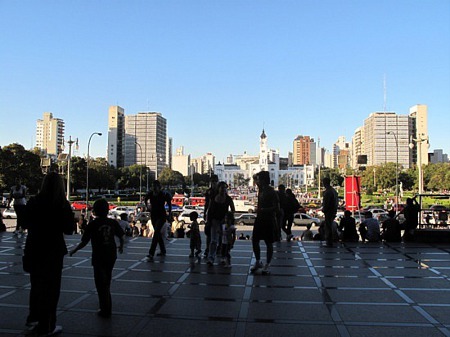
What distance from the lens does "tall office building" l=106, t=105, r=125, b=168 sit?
626ft

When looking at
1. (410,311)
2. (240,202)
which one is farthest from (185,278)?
(240,202)

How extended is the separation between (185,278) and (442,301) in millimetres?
4344

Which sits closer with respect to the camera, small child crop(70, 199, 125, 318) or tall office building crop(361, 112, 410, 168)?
small child crop(70, 199, 125, 318)

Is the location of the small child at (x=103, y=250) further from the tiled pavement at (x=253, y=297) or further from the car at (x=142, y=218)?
the car at (x=142, y=218)

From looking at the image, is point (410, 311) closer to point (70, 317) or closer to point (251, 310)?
point (251, 310)

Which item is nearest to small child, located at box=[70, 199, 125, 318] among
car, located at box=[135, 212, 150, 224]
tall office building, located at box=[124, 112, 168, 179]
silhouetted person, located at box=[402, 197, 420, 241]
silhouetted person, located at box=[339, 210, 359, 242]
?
silhouetted person, located at box=[339, 210, 359, 242]

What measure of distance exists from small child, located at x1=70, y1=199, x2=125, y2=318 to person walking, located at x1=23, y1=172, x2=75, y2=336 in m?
0.71

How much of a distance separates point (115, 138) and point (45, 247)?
194482mm

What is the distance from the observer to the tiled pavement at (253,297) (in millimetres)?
5227

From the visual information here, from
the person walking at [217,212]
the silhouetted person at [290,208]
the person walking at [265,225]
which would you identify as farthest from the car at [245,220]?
the person walking at [265,225]

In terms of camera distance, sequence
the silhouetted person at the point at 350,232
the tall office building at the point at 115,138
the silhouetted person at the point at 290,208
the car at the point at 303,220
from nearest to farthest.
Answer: the silhouetted person at the point at 350,232 → the silhouetted person at the point at 290,208 → the car at the point at 303,220 → the tall office building at the point at 115,138

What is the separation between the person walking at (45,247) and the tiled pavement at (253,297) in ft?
1.41

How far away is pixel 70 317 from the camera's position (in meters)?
5.56

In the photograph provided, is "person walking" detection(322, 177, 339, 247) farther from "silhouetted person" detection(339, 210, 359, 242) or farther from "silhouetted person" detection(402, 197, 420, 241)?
"silhouetted person" detection(402, 197, 420, 241)
